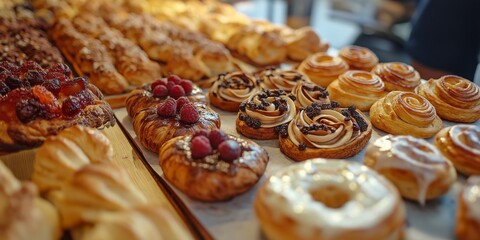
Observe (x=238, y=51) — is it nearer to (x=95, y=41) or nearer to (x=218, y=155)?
(x=95, y=41)

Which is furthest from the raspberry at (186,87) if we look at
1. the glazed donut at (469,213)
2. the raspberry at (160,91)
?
the glazed donut at (469,213)

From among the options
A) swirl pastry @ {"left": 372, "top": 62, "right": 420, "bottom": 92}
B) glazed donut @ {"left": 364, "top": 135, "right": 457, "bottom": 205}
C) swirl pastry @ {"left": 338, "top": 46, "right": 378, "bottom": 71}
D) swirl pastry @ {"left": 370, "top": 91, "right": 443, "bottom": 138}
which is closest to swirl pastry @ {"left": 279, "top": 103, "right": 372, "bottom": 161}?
swirl pastry @ {"left": 370, "top": 91, "right": 443, "bottom": 138}

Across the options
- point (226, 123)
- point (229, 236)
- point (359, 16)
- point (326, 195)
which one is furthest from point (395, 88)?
point (359, 16)

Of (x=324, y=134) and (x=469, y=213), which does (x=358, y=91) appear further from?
(x=469, y=213)

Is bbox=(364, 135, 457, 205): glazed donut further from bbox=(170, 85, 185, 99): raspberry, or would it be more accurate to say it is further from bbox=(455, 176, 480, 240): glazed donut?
bbox=(170, 85, 185, 99): raspberry

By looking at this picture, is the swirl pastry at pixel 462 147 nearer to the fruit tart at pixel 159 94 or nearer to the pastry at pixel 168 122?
the pastry at pixel 168 122

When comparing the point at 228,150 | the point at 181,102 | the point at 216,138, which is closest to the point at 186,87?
the point at 181,102
